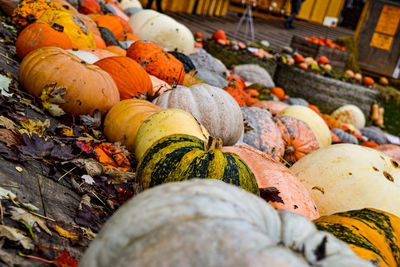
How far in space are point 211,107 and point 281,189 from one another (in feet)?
3.79

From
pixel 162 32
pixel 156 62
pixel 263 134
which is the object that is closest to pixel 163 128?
pixel 263 134

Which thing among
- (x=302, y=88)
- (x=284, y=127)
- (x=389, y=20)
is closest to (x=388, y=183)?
(x=284, y=127)

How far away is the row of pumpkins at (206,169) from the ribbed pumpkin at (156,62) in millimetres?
13

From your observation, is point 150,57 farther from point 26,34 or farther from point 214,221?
point 214,221

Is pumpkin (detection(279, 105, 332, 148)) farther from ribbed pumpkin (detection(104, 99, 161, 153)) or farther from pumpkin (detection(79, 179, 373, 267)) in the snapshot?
pumpkin (detection(79, 179, 373, 267))

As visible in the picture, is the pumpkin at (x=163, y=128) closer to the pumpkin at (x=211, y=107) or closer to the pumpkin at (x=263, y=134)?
the pumpkin at (x=211, y=107)

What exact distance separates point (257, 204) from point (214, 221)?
25 cm

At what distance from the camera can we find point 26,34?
336 centimetres

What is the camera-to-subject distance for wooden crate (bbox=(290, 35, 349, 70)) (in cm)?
1085

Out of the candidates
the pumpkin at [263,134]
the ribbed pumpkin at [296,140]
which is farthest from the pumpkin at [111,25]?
the ribbed pumpkin at [296,140]

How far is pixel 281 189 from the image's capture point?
2260 mm

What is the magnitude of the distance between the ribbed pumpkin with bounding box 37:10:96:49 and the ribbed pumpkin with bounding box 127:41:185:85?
1.74ft

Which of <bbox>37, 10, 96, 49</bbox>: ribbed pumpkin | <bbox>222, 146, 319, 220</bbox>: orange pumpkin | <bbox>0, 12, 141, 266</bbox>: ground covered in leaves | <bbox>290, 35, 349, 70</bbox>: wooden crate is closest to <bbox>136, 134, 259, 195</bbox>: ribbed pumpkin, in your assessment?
<bbox>0, 12, 141, 266</bbox>: ground covered in leaves

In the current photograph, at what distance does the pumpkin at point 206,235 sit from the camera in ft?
2.96
